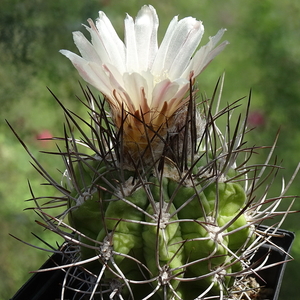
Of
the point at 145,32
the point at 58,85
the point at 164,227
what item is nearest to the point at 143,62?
the point at 145,32

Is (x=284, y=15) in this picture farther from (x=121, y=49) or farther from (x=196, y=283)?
(x=196, y=283)

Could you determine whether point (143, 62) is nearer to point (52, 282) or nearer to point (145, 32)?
point (145, 32)

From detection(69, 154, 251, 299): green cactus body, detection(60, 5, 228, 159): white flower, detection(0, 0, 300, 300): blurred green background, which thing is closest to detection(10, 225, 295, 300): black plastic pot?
detection(69, 154, 251, 299): green cactus body

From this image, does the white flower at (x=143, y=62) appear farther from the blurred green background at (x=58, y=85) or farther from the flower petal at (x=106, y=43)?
the blurred green background at (x=58, y=85)

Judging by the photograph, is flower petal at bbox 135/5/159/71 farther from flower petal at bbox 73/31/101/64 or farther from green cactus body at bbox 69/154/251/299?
green cactus body at bbox 69/154/251/299

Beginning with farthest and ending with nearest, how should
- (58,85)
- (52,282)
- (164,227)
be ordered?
(58,85), (52,282), (164,227)

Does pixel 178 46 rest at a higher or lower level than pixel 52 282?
higher

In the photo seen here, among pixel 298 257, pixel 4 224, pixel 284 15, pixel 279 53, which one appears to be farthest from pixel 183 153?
pixel 284 15
